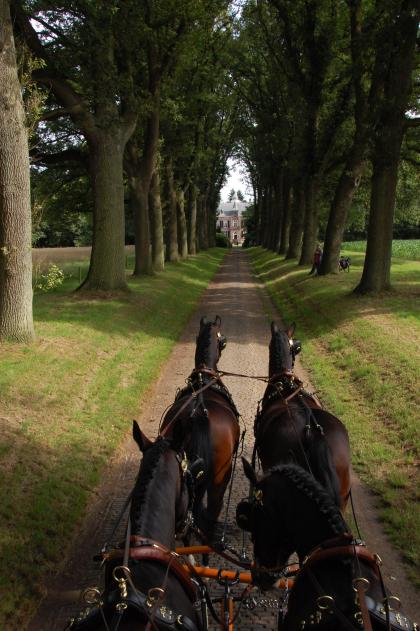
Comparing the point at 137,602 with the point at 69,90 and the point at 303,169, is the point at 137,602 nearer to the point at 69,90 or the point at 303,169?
the point at 69,90

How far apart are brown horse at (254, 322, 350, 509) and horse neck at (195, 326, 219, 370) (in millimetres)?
865

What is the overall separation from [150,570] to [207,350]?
403cm

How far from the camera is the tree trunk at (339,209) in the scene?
2097cm

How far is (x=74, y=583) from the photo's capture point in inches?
186

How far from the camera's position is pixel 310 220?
2895 cm

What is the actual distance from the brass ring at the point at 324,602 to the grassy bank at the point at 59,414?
9.35ft

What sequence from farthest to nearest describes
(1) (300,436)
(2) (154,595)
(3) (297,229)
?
(3) (297,229) < (1) (300,436) < (2) (154,595)

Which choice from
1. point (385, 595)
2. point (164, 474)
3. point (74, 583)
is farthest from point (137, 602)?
point (74, 583)

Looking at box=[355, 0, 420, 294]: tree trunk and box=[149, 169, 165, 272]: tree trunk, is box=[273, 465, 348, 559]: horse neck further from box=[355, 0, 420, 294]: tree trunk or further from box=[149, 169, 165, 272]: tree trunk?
box=[149, 169, 165, 272]: tree trunk

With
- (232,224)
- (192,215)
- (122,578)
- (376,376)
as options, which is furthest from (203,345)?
(232,224)

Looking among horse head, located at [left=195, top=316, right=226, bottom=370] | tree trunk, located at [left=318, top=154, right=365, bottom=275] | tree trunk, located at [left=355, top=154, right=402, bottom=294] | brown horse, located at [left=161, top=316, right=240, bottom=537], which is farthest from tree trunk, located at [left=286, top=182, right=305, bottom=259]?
brown horse, located at [left=161, top=316, right=240, bottom=537]

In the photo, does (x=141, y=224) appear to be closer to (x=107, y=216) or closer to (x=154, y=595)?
(x=107, y=216)

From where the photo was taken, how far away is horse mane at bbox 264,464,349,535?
299cm

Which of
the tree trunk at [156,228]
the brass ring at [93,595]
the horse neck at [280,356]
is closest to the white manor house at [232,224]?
the tree trunk at [156,228]
